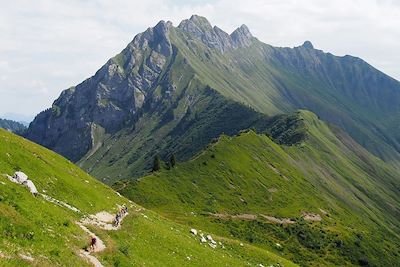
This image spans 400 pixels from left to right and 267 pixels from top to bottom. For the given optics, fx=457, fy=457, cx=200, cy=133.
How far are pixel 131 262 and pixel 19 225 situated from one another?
11.5 m

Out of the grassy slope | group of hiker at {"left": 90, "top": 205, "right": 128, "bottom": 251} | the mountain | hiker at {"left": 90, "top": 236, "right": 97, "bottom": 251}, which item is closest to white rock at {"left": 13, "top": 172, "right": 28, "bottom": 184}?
→ the grassy slope

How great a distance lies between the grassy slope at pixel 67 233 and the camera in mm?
30016

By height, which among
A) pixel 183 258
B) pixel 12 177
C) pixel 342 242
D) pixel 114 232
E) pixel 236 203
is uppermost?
pixel 12 177

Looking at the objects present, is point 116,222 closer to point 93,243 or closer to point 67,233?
point 93,243

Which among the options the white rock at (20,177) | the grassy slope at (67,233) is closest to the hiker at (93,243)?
the grassy slope at (67,233)

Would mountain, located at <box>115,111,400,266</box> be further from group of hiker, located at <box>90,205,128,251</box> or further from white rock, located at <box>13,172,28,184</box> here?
white rock, located at <box>13,172,28,184</box>

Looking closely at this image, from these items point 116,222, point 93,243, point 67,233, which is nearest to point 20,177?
point 116,222

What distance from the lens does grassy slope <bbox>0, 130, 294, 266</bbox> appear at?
98.5ft

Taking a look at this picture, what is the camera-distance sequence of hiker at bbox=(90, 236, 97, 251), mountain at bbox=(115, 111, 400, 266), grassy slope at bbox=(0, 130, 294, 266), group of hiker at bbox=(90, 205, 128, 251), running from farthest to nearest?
mountain at bbox=(115, 111, 400, 266) < group of hiker at bbox=(90, 205, 128, 251) < hiker at bbox=(90, 236, 97, 251) < grassy slope at bbox=(0, 130, 294, 266)

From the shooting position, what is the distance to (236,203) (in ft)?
544

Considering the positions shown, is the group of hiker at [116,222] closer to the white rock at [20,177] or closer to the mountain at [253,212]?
the white rock at [20,177]

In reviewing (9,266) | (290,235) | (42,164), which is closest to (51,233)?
(9,266)

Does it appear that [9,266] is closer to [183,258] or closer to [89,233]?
[89,233]

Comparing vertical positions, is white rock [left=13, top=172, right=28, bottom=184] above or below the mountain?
above
